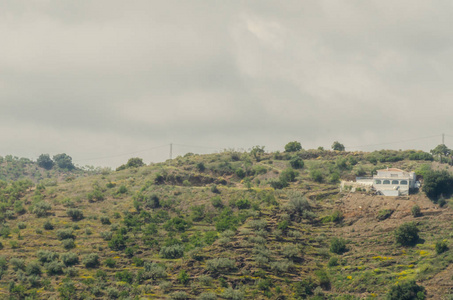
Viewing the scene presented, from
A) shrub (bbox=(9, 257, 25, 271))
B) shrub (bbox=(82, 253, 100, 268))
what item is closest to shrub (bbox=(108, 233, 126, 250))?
shrub (bbox=(82, 253, 100, 268))

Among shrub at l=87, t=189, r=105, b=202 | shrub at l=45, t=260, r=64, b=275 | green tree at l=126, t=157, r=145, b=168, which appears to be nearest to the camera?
shrub at l=45, t=260, r=64, b=275

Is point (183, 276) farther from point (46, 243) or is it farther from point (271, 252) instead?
point (46, 243)

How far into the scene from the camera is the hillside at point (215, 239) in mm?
88688

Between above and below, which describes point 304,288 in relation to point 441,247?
below

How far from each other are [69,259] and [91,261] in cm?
307

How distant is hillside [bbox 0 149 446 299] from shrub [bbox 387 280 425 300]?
1.30 metres

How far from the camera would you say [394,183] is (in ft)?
384

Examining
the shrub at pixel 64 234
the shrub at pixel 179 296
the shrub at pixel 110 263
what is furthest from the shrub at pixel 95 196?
the shrub at pixel 179 296

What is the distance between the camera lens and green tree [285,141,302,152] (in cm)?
16000

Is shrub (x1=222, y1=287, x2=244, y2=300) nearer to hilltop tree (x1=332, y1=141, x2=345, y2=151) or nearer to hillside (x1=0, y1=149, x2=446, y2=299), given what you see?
hillside (x1=0, y1=149, x2=446, y2=299)

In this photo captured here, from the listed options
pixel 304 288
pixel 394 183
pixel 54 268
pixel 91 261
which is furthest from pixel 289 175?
pixel 54 268

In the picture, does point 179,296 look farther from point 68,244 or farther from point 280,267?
point 68,244

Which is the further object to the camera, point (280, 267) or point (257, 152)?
point (257, 152)

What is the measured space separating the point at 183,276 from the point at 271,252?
14.3 m
